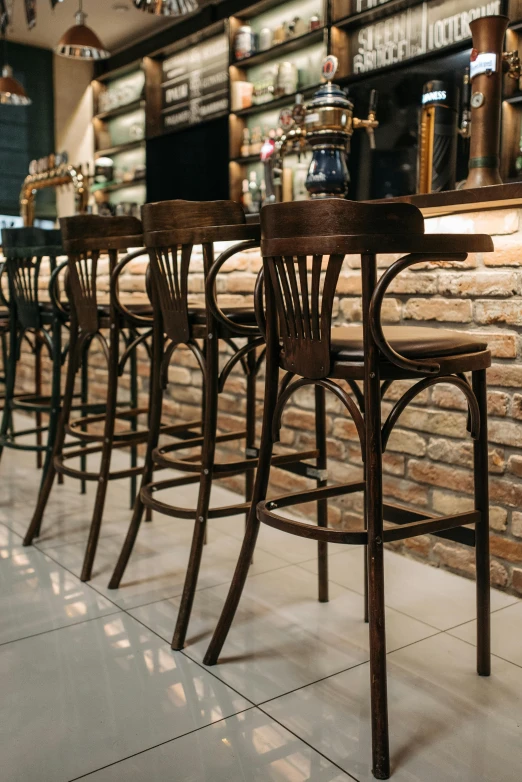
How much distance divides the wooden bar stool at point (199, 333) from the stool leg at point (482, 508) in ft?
1.64

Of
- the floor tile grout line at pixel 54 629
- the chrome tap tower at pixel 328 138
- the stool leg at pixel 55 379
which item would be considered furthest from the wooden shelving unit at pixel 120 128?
the floor tile grout line at pixel 54 629

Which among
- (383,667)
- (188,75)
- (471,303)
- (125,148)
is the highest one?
(188,75)

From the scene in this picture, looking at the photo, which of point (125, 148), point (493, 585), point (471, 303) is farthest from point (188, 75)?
point (493, 585)

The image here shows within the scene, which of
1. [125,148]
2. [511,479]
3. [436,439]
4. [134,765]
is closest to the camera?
[134,765]

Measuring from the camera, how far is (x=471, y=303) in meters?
2.16

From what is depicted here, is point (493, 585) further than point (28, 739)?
Yes

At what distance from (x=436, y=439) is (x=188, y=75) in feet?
14.3

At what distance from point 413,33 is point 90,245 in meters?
2.59

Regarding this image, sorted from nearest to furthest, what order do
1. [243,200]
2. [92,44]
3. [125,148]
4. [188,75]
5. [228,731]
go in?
1. [228,731]
2. [92,44]
3. [243,200]
4. [188,75]
5. [125,148]

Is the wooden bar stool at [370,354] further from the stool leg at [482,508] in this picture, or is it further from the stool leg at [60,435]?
the stool leg at [60,435]

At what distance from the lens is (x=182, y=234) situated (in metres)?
1.87

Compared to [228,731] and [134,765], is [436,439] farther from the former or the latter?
[134,765]

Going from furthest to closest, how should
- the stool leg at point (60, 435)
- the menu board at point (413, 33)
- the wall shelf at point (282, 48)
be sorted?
1. the wall shelf at point (282, 48)
2. the menu board at point (413, 33)
3. the stool leg at point (60, 435)

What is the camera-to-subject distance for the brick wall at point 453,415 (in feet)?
6.81
